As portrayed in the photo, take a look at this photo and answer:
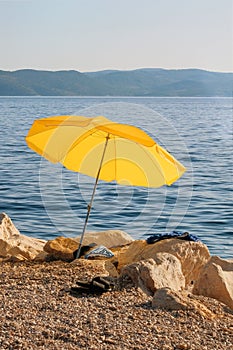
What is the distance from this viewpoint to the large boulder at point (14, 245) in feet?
40.2

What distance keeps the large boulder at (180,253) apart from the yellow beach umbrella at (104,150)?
122 centimetres

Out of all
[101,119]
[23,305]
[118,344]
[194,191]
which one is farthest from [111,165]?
[194,191]

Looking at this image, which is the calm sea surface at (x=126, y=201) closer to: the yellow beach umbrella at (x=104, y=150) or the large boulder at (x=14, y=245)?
the yellow beach umbrella at (x=104, y=150)

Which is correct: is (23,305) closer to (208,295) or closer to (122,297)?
(122,297)

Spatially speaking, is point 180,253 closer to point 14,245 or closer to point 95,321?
point 14,245

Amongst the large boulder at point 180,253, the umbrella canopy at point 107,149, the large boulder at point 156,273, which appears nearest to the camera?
the large boulder at point 156,273

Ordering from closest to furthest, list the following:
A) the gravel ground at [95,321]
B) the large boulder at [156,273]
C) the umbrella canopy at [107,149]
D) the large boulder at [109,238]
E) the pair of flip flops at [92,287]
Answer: the gravel ground at [95,321]
the pair of flip flops at [92,287]
the large boulder at [156,273]
the umbrella canopy at [107,149]
the large boulder at [109,238]

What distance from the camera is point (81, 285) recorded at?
920cm

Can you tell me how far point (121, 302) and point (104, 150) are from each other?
4.59 metres

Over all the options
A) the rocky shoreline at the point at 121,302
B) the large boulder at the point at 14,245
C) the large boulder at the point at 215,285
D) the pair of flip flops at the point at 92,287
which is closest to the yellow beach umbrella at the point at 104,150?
the large boulder at the point at 14,245

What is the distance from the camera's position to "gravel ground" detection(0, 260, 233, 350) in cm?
727

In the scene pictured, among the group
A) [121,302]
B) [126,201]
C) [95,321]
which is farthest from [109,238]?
[126,201]

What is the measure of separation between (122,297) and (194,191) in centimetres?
1743

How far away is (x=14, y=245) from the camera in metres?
12.9
